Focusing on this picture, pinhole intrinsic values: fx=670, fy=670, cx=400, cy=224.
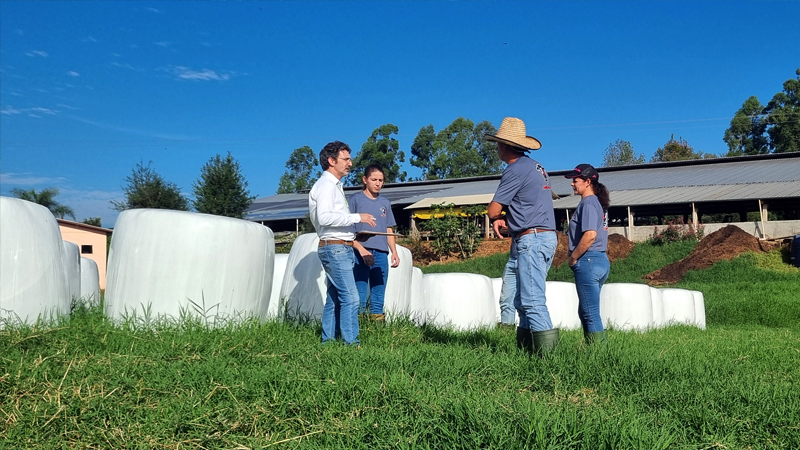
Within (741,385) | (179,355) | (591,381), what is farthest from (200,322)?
(741,385)

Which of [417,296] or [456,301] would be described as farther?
[456,301]

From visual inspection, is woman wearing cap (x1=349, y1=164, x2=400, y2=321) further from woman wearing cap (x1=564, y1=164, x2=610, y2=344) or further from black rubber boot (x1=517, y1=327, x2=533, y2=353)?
woman wearing cap (x1=564, y1=164, x2=610, y2=344)

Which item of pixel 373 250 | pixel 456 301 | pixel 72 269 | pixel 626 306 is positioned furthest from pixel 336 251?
pixel 626 306

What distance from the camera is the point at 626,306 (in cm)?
966

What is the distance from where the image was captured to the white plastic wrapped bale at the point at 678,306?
1081cm

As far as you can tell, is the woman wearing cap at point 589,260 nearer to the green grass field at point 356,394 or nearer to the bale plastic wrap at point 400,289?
the green grass field at point 356,394

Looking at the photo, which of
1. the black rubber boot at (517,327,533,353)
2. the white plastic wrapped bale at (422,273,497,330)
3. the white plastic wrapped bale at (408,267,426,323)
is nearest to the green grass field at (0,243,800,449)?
the black rubber boot at (517,327,533,353)

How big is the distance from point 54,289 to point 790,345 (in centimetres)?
686

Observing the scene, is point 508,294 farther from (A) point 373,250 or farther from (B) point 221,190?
(B) point 221,190

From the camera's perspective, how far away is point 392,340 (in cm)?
545

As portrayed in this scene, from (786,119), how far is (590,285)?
5652 centimetres

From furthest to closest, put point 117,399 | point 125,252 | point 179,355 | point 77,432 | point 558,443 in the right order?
point 125,252 → point 179,355 → point 117,399 → point 77,432 → point 558,443

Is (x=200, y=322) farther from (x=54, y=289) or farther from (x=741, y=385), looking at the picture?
(x=741, y=385)

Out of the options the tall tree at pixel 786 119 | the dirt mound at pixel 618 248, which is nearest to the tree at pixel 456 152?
the tall tree at pixel 786 119
